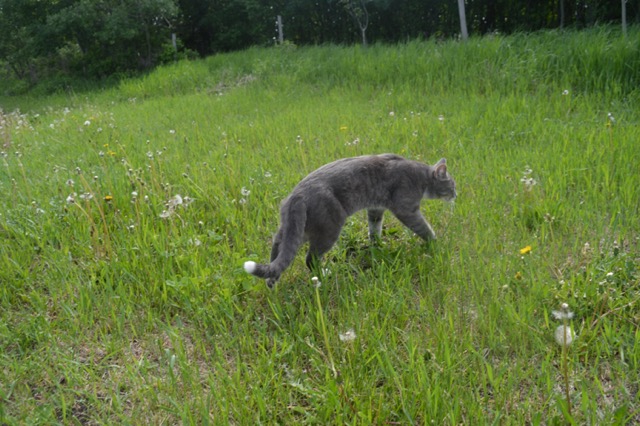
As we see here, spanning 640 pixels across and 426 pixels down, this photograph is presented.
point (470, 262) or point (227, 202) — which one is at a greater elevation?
point (227, 202)

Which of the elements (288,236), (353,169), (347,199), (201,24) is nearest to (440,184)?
(353,169)

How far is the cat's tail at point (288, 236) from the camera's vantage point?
2.60 m

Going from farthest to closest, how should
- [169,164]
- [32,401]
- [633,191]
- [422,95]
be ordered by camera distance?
[422,95] → [169,164] → [633,191] → [32,401]

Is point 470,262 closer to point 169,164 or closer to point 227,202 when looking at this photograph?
point 227,202

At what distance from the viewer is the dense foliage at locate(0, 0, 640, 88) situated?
48.7ft

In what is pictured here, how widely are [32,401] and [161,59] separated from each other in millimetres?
17685

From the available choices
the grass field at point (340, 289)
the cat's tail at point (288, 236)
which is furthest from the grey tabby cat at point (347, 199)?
the grass field at point (340, 289)

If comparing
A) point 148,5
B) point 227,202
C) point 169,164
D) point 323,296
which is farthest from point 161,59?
point 323,296

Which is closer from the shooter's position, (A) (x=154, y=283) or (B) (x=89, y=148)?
(A) (x=154, y=283)

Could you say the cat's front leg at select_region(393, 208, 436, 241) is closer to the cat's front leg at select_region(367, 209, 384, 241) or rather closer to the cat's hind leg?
the cat's front leg at select_region(367, 209, 384, 241)

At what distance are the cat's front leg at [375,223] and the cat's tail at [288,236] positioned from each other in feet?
2.57

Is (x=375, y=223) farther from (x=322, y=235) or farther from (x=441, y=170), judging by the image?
(x=322, y=235)

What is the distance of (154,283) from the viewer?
286cm

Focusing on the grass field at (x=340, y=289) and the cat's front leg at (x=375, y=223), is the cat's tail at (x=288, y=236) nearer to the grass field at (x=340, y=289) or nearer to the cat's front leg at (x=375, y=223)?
the grass field at (x=340, y=289)
